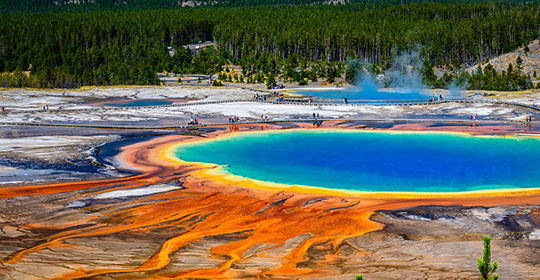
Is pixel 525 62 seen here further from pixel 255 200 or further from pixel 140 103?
pixel 255 200

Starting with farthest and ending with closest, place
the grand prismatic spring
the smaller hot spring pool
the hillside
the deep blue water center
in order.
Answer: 1. the hillside
2. the smaller hot spring pool
3. the deep blue water center
4. the grand prismatic spring

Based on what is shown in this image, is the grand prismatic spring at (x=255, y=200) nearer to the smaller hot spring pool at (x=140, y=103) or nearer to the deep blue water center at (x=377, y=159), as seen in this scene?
the deep blue water center at (x=377, y=159)

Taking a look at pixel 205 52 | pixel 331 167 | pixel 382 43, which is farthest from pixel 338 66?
pixel 331 167

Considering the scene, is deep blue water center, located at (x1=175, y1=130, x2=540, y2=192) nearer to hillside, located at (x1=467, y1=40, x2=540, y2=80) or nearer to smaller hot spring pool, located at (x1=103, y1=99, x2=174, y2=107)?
smaller hot spring pool, located at (x1=103, y1=99, x2=174, y2=107)

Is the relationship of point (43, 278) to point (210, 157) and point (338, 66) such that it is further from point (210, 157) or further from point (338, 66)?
point (338, 66)

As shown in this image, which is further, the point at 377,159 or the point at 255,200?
the point at 377,159

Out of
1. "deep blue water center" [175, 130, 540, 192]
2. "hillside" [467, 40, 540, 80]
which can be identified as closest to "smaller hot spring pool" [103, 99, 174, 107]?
"deep blue water center" [175, 130, 540, 192]

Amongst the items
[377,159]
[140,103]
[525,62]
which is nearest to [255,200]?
[377,159]
